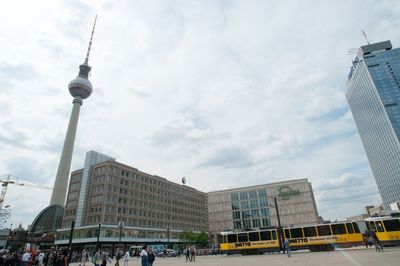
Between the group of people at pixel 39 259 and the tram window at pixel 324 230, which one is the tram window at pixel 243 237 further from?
the group of people at pixel 39 259

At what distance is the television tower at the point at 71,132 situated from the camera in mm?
97887

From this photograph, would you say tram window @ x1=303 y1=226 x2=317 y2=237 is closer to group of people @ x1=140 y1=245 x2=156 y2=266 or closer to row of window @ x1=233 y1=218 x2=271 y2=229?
group of people @ x1=140 y1=245 x2=156 y2=266

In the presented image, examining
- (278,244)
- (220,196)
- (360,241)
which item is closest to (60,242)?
(220,196)

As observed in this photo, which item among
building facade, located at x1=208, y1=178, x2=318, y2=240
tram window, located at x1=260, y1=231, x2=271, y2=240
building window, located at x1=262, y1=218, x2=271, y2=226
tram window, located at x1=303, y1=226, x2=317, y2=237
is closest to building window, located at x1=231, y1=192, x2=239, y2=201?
building facade, located at x1=208, y1=178, x2=318, y2=240

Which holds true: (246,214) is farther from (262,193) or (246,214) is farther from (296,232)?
(296,232)

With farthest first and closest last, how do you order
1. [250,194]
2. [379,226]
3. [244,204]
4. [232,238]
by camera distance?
[250,194] → [244,204] → [232,238] → [379,226]

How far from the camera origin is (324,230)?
95.2 feet

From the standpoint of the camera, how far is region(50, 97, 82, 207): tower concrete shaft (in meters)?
97.0

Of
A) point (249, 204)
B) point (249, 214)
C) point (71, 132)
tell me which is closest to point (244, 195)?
point (249, 204)

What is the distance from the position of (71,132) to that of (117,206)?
171ft

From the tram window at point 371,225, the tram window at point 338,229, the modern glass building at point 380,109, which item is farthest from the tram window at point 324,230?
the modern glass building at point 380,109

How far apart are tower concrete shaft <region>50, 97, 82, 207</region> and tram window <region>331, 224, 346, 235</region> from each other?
312 ft

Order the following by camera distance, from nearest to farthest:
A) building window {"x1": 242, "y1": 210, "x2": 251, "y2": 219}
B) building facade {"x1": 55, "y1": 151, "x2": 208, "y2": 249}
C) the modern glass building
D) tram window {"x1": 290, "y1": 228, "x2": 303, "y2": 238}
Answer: tram window {"x1": 290, "y1": 228, "x2": 303, "y2": 238} < building facade {"x1": 55, "y1": 151, "x2": 208, "y2": 249} < building window {"x1": 242, "y1": 210, "x2": 251, "y2": 219} < the modern glass building

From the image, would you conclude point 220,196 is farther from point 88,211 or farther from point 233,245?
point 233,245
